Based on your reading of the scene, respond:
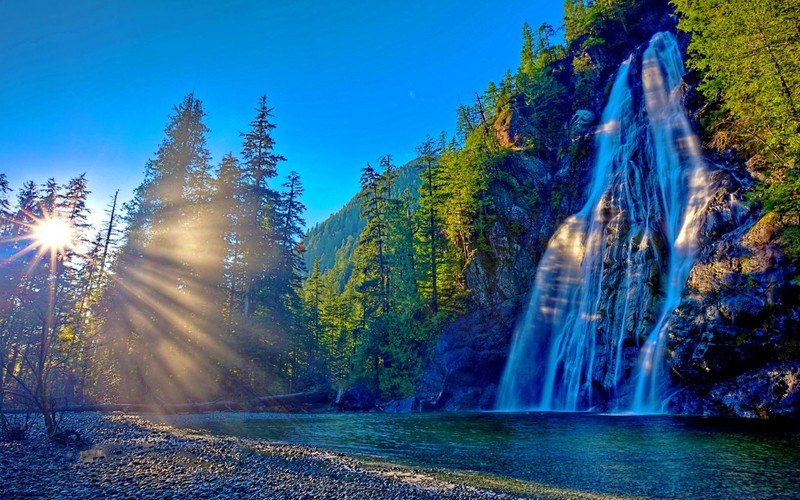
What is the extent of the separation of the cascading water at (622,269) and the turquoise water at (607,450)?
14.6 feet

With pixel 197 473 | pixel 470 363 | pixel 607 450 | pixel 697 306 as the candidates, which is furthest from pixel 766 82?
pixel 197 473

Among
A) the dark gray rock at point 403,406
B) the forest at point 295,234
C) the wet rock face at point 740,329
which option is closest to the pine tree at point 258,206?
the forest at point 295,234

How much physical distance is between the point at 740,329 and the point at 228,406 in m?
23.5

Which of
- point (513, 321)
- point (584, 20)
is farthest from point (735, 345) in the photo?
point (584, 20)

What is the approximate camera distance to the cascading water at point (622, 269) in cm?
1778

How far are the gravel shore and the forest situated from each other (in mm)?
9211

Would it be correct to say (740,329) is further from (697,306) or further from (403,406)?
(403,406)

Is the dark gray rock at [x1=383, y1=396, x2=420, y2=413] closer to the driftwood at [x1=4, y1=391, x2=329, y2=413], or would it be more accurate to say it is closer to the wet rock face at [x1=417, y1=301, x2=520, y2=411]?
the wet rock face at [x1=417, y1=301, x2=520, y2=411]

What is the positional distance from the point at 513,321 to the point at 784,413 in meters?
16.2

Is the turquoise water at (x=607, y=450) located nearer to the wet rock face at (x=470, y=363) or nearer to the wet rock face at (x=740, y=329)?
the wet rock face at (x=740, y=329)

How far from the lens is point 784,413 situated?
451 inches

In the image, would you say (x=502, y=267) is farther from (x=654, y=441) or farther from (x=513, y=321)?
(x=654, y=441)

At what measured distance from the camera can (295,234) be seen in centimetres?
3344

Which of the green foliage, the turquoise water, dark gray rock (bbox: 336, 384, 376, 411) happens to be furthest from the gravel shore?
dark gray rock (bbox: 336, 384, 376, 411)
